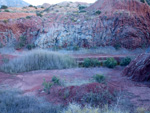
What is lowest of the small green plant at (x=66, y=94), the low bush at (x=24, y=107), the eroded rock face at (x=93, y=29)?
the small green plant at (x=66, y=94)

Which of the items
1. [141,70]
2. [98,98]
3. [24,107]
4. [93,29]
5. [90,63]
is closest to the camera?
[24,107]

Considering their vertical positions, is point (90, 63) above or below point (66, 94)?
below

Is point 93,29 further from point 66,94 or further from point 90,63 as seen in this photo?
point 66,94

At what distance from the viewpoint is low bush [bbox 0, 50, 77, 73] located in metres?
11.9

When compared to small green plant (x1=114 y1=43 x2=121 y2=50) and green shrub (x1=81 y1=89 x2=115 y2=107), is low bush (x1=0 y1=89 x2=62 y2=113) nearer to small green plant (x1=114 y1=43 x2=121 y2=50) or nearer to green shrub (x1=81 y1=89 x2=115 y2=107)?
green shrub (x1=81 y1=89 x2=115 y2=107)

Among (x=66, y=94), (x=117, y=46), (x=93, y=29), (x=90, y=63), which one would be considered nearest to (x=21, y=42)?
(x=93, y=29)

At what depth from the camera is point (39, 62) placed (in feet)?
40.5

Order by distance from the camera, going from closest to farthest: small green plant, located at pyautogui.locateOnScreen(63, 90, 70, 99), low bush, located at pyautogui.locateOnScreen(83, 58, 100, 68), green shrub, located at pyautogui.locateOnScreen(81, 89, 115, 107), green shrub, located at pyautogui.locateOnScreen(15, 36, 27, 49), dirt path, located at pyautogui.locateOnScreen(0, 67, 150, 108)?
1. green shrub, located at pyautogui.locateOnScreen(81, 89, 115, 107)
2. dirt path, located at pyautogui.locateOnScreen(0, 67, 150, 108)
3. small green plant, located at pyautogui.locateOnScreen(63, 90, 70, 99)
4. low bush, located at pyautogui.locateOnScreen(83, 58, 100, 68)
5. green shrub, located at pyautogui.locateOnScreen(15, 36, 27, 49)

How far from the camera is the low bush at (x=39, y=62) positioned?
38.9 ft

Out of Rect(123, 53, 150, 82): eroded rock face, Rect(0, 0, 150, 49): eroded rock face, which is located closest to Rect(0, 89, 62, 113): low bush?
Rect(123, 53, 150, 82): eroded rock face

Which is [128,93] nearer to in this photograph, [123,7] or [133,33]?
[133,33]

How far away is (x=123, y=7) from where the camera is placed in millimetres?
23359

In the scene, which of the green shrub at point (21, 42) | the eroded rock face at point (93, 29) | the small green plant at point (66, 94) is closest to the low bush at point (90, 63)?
the small green plant at point (66, 94)

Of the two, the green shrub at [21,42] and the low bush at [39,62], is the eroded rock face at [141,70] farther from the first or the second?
the green shrub at [21,42]
